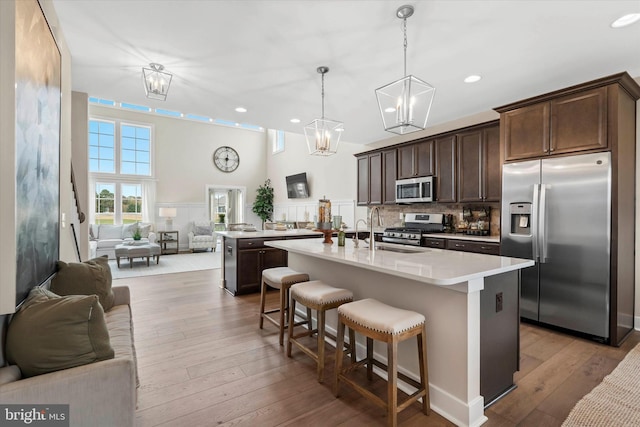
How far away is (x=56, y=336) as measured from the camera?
1.23 metres

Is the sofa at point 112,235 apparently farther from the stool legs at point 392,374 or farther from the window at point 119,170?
the stool legs at point 392,374

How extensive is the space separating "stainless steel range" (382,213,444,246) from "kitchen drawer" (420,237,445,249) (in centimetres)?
8

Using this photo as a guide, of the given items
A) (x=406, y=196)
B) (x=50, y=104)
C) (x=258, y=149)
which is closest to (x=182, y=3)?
(x=50, y=104)

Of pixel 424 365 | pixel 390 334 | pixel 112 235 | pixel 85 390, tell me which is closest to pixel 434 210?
pixel 424 365

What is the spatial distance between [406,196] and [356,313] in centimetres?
362

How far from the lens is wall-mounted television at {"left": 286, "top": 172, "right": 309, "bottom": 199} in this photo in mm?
8455

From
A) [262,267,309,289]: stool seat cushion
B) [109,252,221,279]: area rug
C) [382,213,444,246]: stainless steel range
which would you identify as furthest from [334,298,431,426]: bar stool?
[109,252,221,279]: area rug

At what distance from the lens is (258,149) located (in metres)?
10.9

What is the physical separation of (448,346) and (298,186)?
23.8ft

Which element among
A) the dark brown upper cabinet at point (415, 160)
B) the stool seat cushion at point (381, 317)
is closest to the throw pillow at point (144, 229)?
the dark brown upper cabinet at point (415, 160)

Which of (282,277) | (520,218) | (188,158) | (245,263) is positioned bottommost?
(245,263)

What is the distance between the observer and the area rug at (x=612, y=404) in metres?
1.75

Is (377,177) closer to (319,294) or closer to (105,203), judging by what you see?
(319,294)

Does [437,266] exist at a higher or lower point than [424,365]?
higher
